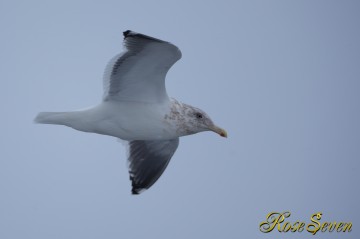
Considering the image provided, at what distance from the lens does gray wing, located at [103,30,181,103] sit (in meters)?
5.64

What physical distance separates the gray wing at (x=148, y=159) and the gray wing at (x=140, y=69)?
3.41ft

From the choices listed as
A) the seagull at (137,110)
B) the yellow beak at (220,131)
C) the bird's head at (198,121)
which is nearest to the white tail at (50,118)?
the seagull at (137,110)

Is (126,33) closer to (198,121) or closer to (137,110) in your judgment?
(137,110)

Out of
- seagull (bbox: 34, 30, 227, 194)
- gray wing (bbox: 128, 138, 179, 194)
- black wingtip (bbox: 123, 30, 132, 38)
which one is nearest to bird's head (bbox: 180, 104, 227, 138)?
seagull (bbox: 34, 30, 227, 194)

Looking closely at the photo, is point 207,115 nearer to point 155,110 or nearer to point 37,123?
point 155,110

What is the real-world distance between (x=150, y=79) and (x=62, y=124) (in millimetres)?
1169

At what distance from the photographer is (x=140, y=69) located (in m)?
5.97

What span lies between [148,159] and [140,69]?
5.31ft

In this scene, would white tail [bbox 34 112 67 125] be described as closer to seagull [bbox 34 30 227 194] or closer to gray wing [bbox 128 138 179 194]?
seagull [bbox 34 30 227 194]

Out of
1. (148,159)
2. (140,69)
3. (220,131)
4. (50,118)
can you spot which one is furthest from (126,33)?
(148,159)

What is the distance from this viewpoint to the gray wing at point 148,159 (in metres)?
7.11

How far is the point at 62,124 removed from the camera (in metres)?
6.24

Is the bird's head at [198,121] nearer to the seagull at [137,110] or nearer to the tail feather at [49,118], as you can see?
the seagull at [137,110]

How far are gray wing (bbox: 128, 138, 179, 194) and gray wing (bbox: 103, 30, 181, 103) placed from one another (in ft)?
3.41
